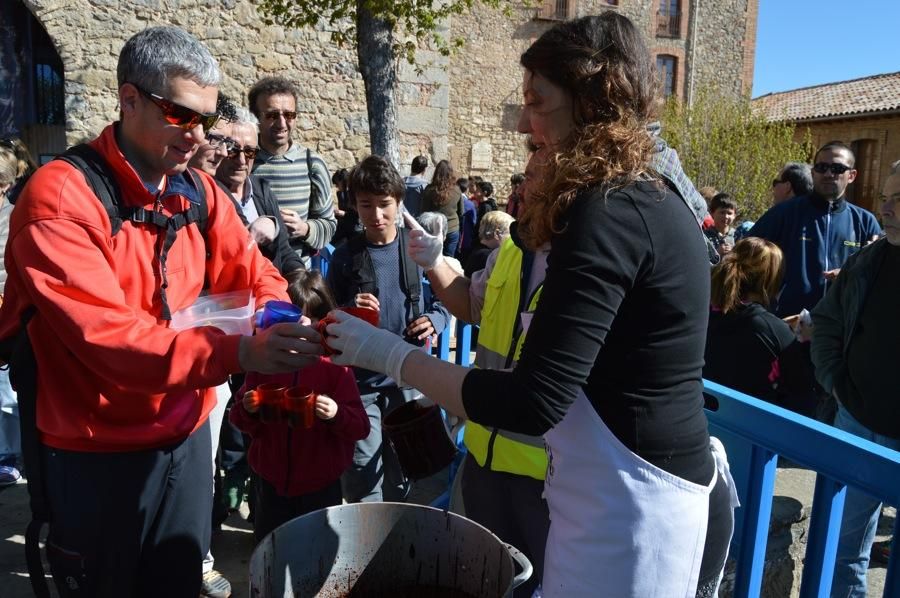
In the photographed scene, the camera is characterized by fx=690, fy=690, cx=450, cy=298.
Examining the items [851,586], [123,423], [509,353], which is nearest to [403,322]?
[509,353]

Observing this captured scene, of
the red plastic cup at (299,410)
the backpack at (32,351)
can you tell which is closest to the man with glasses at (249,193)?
the red plastic cup at (299,410)

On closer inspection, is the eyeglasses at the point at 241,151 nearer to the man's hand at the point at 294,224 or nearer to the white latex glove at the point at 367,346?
the man's hand at the point at 294,224

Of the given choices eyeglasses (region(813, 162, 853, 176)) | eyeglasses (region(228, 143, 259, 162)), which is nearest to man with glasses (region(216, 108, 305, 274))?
eyeglasses (region(228, 143, 259, 162))

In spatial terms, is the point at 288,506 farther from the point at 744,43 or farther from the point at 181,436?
the point at 744,43

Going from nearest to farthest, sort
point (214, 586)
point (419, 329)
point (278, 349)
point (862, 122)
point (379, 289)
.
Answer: point (278, 349)
point (214, 586)
point (419, 329)
point (379, 289)
point (862, 122)

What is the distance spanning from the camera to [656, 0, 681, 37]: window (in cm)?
2438

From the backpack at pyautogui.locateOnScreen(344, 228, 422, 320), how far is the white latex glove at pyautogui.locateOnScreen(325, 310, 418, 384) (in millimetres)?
1755

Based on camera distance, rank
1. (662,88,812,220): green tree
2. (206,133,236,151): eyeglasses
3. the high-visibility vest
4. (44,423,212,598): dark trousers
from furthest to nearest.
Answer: (662,88,812,220): green tree
(206,133,236,151): eyeglasses
the high-visibility vest
(44,423,212,598): dark trousers

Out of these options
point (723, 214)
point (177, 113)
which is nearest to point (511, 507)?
point (177, 113)

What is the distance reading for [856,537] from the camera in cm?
282

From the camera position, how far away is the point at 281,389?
228 centimetres

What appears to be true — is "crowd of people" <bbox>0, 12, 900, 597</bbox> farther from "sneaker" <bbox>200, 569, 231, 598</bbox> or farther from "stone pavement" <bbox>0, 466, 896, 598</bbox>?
"stone pavement" <bbox>0, 466, 896, 598</bbox>

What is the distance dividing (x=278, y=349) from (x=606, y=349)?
0.78 metres

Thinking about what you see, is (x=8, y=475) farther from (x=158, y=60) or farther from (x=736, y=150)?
(x=736, y=150)
